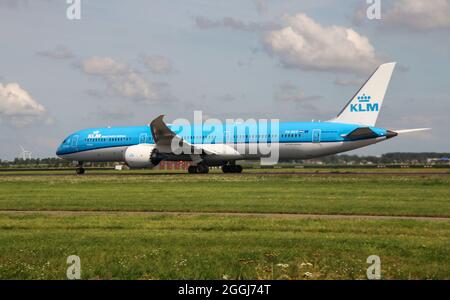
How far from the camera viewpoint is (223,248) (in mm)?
12945

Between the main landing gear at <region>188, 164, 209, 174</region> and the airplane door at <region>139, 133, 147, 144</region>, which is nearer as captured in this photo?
the main landing gear at <region>188, 164, 209, 174</region>

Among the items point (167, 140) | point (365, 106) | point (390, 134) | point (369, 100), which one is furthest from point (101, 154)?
point (390, 134)

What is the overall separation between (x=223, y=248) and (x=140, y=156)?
119ft

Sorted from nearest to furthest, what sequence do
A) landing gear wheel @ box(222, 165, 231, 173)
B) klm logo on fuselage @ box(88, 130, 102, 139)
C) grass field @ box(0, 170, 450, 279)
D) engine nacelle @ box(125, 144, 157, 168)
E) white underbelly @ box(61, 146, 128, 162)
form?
grass field @ box(0, 170, 450, 279) → engine nacelle @ box(125, 144, 157, 168) → landing gear wheel @ box(222, 165, 231, 173) → white underbelly @ box(61, 146, 128, 162) → klm logo on fuselage @ box(88, 130, 102, 139)

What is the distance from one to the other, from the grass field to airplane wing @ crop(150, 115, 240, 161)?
78.7 ft

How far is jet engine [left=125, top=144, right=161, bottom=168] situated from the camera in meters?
48.4

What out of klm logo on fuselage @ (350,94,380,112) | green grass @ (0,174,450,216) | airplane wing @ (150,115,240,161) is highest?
klm logo on fuselage @ (350,94,380,112)

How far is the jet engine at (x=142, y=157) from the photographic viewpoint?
159ft

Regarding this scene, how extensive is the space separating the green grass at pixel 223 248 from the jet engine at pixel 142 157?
3039 centimetres

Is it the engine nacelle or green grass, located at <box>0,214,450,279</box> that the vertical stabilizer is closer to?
the engine nacelle

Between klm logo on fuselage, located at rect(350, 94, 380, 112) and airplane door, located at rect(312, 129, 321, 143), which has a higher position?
klm logo on fuselage, located at rect(350, 94, 380, 112)

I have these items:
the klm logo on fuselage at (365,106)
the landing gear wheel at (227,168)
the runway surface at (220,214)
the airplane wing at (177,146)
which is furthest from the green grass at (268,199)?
the landing gear wheel at (227,168)

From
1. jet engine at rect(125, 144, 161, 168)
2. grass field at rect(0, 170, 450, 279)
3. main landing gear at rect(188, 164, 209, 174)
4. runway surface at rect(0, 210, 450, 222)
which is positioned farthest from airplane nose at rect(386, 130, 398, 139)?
runway surface at rect(0, 210, 450, 222)
